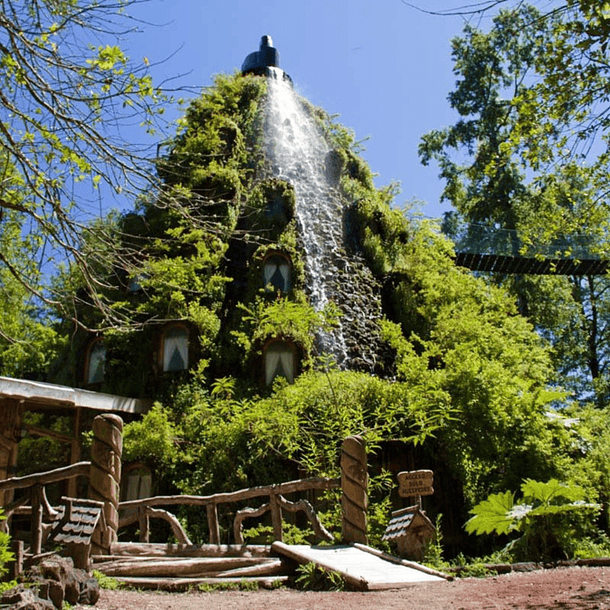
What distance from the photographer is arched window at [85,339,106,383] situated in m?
17.0

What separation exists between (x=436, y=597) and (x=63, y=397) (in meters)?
8.65

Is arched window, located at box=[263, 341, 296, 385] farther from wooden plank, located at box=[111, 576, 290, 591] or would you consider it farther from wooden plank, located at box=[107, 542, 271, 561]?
wooden plank, located at box=[111, 576, 290, 591]

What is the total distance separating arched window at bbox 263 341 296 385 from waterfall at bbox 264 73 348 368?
87cm

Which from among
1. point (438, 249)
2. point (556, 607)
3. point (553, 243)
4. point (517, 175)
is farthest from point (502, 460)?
point (517, 175)

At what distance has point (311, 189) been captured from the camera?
20.5 metres

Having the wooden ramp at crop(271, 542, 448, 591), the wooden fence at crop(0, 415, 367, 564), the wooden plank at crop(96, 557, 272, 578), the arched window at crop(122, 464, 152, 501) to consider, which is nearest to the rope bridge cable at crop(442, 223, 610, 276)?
the arched window at crop(122, 464, 152, 501)

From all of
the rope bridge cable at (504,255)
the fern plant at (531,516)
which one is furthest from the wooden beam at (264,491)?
the rope bridge cable at (504,255)

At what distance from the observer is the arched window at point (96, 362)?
16984 millimetres

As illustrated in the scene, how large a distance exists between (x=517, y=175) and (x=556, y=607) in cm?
2190

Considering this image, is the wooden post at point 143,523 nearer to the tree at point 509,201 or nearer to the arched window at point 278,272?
the arched window at point 278,272

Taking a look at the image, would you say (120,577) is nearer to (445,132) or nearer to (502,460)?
(502,460)

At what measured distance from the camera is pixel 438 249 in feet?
62.0

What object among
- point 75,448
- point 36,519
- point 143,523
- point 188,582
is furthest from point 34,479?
point 75,448

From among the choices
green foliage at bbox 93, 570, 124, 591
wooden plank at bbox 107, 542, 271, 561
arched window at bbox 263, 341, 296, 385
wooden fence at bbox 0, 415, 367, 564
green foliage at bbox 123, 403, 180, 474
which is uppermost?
arched window at bbox 263, 341, 296, 385
